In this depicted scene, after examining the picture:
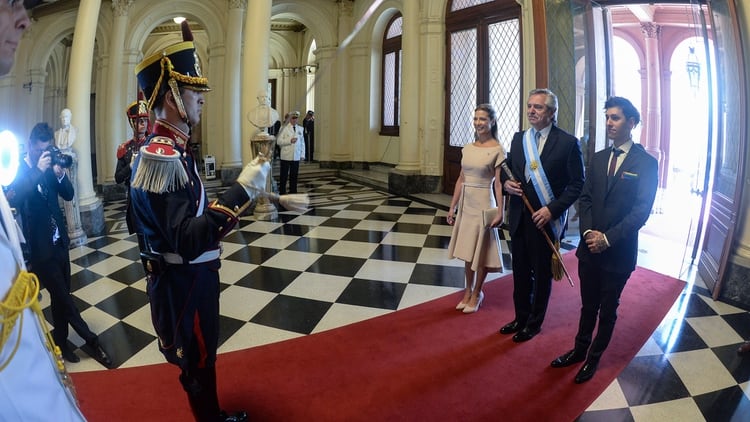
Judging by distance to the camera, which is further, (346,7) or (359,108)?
(359,108)

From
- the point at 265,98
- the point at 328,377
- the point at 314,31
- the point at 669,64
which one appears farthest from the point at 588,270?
the point at 669,64

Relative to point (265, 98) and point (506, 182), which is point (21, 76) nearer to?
point (265, 98)

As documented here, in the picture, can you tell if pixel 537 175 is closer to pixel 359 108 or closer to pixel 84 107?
pixel 84 107

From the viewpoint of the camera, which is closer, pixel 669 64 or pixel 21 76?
pixel 21 76

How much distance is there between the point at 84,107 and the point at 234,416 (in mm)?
5449

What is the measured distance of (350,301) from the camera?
3438 millimetres

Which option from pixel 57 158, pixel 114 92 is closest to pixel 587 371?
pixel 57 158

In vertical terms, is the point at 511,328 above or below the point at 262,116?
below

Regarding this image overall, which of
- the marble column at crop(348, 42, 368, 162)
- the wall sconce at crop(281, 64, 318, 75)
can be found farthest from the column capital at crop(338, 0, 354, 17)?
the wall sconce at crop(281, 64, 318, 75)

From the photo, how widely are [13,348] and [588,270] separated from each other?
8.09 feet

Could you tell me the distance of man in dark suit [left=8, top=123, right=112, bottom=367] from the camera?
2.47m

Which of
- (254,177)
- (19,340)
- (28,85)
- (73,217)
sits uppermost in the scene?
(28,85)

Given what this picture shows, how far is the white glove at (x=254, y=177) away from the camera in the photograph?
56.9 inches

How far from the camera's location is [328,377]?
2379mm
